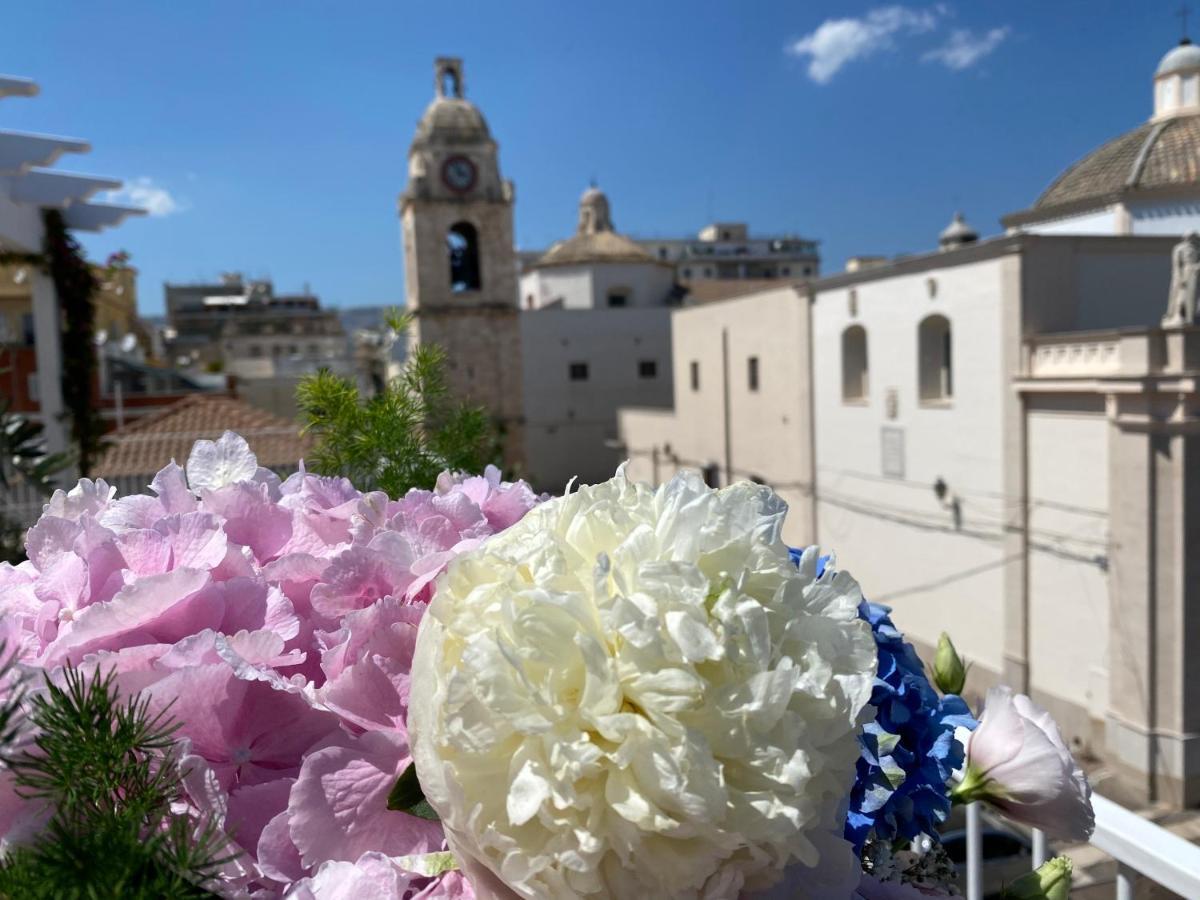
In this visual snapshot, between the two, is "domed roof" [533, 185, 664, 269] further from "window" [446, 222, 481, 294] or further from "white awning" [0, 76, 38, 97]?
"white awning" [0, 76, 38, 97]

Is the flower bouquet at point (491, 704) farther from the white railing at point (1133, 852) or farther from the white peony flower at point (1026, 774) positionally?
the white railing at point (1133, 852)

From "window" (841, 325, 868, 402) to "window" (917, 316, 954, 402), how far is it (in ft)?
6.27

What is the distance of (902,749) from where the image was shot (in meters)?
0.80

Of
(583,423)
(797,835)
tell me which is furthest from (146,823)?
(583,423)

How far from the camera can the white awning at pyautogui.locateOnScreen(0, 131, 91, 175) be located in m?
5.31

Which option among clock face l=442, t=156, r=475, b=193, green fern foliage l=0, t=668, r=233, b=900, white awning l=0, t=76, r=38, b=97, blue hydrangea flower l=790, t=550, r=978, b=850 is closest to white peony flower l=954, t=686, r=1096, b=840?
blue hydrangea flower l=790, t=550, r=978, b=850

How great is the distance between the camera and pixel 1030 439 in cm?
1181

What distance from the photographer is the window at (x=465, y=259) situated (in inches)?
853

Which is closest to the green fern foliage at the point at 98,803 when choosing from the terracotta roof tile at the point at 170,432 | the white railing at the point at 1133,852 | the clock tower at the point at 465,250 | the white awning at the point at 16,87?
the white railing at the point at 1133,852

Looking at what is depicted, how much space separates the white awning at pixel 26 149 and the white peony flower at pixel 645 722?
19.5ft

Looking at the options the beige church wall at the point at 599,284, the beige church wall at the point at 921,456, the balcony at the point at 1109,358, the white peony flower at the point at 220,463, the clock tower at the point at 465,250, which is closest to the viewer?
the white peony flower at the point at 220,463

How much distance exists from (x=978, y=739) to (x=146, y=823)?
70 centimetres

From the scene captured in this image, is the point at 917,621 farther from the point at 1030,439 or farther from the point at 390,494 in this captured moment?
the point at 390,494

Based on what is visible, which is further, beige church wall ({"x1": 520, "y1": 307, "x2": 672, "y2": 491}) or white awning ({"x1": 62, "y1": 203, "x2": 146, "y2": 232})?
beige church wall ({"x1": 520, "y1": 307, "x2": 672, "y2": 491})
